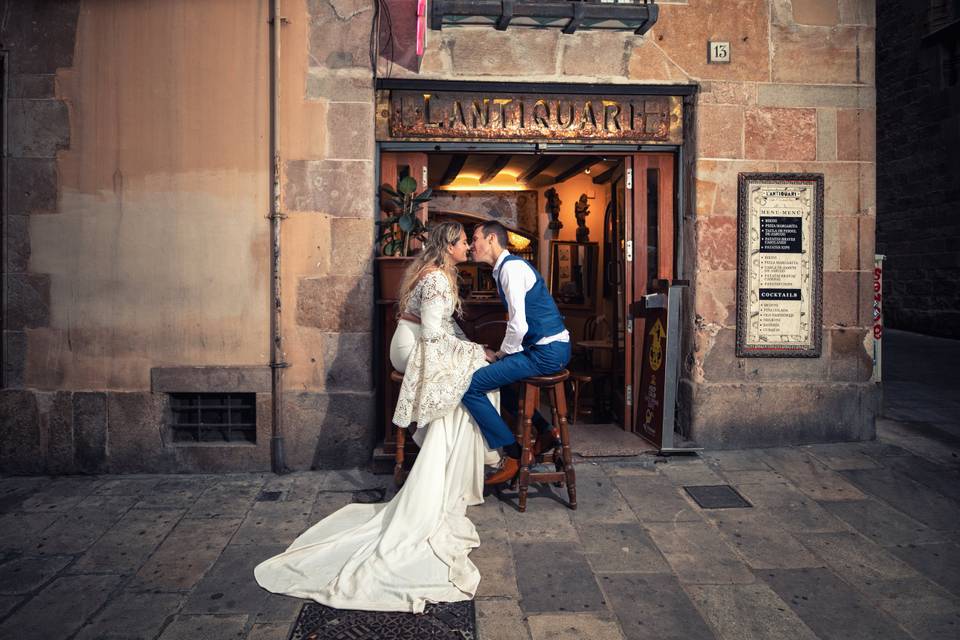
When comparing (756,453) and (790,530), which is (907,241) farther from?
(790,530)

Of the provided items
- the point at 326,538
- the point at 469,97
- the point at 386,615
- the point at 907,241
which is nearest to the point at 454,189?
the point at 469,97

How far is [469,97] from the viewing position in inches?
212

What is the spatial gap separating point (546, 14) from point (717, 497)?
152 inches

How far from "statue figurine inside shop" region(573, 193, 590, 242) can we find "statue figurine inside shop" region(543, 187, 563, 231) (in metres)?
0.48

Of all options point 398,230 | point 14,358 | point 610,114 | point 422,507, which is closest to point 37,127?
point 14,358

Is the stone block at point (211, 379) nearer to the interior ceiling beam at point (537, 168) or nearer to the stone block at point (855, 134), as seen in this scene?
the interior ceiling beam at point (537, 168)

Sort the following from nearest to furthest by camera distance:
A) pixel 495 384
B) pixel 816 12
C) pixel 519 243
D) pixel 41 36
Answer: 1. pixel 495 384
2. pixel 41 36
3. pixel 816 12
4. pixel 519 243

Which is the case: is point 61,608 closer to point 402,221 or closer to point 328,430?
point 328,430

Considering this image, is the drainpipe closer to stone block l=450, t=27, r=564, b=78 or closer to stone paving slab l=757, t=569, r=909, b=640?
stone block l=450, t=27, r=564, b=78

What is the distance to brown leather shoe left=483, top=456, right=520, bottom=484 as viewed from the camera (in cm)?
421

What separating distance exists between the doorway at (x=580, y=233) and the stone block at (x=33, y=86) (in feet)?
8.55

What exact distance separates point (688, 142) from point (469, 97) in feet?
6.44

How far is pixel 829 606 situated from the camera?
2.97m

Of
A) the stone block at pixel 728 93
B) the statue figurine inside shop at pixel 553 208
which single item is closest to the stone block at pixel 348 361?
the stone block at pixel 728 93
